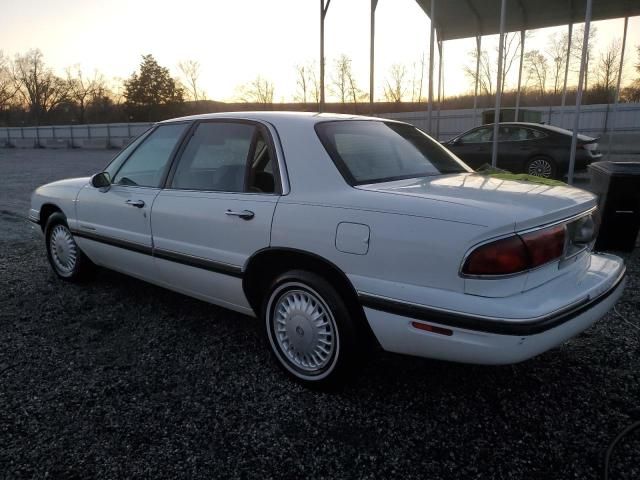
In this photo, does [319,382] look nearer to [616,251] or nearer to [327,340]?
[327,340]

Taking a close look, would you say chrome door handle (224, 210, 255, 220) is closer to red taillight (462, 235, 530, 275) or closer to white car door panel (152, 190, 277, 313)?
white car door panel (152, 190, 277, 313)

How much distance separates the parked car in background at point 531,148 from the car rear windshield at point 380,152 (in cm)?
886

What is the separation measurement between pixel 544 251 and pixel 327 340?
119 centimetres

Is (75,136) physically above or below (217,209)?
below

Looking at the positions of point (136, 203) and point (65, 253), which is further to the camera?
point (65, 253)

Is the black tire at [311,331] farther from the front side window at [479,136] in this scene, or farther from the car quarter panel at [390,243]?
the front side window at [479,136]

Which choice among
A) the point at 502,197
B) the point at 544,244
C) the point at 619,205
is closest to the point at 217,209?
the point at 502,197

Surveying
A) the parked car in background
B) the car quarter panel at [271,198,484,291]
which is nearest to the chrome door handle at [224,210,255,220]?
the car quarter panel at [271,198,484,291]

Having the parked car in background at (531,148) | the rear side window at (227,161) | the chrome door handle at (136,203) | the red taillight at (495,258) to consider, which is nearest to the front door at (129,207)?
the chrome door handle at (136,203)

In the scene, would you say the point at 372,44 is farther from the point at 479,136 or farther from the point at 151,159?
the point at 151,159

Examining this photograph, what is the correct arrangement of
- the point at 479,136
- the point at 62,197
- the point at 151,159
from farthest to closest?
1. the point at 479,136
2. the point at 62,197
3. the point at 151,159

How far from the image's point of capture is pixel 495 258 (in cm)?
207

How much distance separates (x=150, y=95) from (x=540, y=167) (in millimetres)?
54978

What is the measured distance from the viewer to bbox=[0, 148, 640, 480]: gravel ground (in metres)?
2.18
